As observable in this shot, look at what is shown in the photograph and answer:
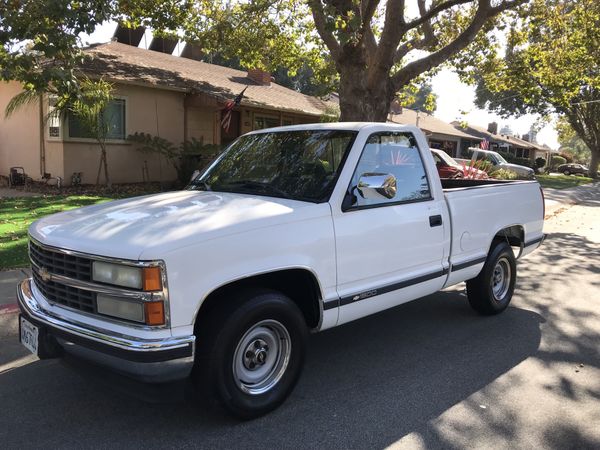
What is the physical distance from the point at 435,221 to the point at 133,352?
277 centimetres

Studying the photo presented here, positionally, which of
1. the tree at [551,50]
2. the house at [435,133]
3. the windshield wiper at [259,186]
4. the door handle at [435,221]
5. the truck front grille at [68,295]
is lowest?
the truck front grille at [68,295]

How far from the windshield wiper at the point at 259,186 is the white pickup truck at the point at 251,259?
0.01 meters

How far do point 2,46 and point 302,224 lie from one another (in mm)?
8479

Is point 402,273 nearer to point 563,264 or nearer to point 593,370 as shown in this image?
point 593,370

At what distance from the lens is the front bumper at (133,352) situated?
280 centimetres

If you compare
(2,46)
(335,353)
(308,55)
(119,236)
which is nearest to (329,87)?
Answer: (308,55)

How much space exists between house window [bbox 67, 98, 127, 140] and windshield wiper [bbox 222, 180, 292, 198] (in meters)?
9.90

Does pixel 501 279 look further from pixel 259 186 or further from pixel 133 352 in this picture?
pixel 133 352

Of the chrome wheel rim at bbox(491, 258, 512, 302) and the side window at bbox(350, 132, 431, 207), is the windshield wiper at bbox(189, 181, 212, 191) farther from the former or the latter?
the chrome wheel rim at bbox(491, 258, 512, 302)

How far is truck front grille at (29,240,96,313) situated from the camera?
10.0 ft

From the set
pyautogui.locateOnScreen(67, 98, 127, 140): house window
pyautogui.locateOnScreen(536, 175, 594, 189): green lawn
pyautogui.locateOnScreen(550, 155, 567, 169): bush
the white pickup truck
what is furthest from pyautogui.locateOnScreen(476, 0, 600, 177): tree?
pyautogui.locateOnScreen(550, 155, 567, 169): bush

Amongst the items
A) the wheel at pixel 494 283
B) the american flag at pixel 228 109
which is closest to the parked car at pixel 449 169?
the american flag at pixel 228 109

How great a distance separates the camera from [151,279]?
2.81m

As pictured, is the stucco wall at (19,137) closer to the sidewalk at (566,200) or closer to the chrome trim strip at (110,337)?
the chrome trim strip at (110,337)
